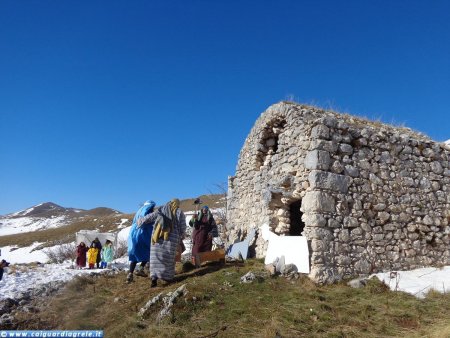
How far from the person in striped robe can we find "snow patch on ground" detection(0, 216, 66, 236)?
51.2m

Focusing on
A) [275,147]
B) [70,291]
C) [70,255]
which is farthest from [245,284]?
[70,255]

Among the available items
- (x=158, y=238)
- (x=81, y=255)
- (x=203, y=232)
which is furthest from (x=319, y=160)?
(x=81, y=255)

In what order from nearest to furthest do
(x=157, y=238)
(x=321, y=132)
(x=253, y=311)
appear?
(x=253, y=311), (x=157, y=238), (x=321, y=132)

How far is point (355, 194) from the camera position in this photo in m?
7.70

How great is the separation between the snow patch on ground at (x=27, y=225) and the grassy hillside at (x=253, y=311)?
168 ft

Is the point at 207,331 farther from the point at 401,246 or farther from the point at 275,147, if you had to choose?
the point at 275,147

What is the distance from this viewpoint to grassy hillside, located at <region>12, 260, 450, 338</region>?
5094 mm

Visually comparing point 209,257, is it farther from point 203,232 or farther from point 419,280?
point 419,280

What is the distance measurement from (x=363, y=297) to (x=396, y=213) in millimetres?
2600

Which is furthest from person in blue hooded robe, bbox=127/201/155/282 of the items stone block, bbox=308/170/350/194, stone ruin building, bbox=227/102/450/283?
stone block, bbox=308/170/350/194

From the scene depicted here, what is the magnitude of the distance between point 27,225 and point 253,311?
6327 cm

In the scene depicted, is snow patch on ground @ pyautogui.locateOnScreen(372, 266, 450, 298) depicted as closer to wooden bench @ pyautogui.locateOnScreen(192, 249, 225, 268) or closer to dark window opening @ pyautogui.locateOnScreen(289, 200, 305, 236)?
dark window opening @ pyautogui.locateOnScreen(289, 200, 305, 236)

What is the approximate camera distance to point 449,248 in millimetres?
8594

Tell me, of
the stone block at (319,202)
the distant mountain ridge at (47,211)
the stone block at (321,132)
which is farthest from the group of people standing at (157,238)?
the distant mountain ridge at (47,211)
